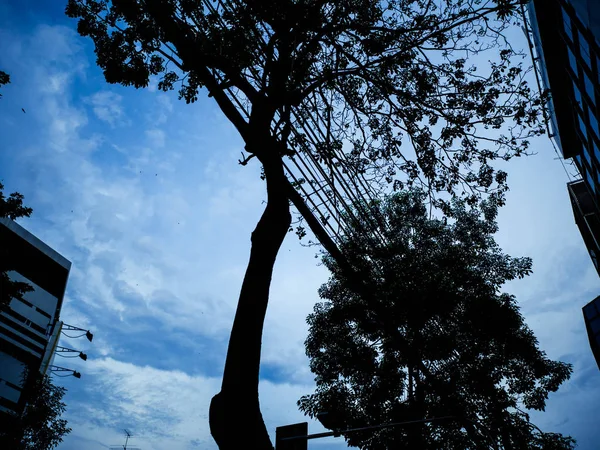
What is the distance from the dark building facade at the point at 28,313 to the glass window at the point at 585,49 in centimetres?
3467

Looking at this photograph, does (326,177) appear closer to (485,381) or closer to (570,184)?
(485,381)

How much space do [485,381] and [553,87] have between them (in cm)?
1204

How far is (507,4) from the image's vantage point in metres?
6.72

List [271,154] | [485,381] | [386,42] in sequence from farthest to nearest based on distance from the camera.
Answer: [485,381] < [386,42] < [271,154]

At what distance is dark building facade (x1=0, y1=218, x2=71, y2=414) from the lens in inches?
1099

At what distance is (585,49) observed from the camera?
9953mm

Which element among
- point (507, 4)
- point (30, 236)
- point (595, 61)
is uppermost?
point (30, 236)

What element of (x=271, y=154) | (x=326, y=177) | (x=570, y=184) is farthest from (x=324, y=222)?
(x=570, y=184)

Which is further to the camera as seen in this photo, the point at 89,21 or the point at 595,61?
the point at 595,61

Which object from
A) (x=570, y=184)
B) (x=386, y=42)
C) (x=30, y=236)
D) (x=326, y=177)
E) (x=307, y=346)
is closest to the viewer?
(x=386, y=42)

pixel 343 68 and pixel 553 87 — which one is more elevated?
pixel 553 87

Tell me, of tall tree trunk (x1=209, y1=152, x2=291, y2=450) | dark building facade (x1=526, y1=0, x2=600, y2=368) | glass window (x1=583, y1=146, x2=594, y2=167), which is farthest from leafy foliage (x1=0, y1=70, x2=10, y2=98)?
glass window (x1=583, y1=146, x2=594, y2=167)

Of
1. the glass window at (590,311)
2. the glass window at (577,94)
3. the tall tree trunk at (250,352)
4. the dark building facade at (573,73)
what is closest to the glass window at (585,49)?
the dark building facade at (573,73)

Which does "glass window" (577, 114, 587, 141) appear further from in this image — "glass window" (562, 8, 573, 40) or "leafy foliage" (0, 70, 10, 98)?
"leafy foliage" (0, 70, 10, 98)
